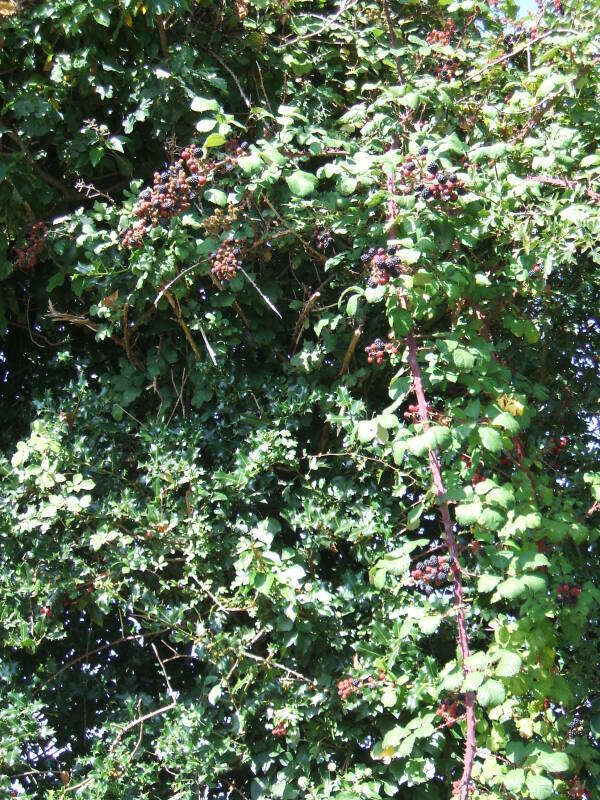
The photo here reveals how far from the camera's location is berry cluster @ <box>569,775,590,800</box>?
2281 mm

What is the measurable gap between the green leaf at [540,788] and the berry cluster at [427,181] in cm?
139

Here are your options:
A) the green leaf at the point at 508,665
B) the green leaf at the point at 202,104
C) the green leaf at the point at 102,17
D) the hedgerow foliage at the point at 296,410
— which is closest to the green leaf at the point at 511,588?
the hedgerow foliage at the point at 296,410

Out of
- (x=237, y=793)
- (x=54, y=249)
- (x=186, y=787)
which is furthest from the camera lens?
(x=54, y=249)

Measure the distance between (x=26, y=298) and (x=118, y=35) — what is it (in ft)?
2.84

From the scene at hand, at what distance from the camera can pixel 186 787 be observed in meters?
2.37

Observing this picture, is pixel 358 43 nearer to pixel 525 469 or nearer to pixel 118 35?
pixel 118 35

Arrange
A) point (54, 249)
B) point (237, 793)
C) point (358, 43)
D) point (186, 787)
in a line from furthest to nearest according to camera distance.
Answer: point (358, 43)
point (54, 249)
point (237, 793)
point (186, 787)

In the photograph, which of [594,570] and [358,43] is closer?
[594,570]

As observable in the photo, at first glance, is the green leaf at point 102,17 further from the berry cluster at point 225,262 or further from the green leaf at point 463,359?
the green leaf at point 463,359

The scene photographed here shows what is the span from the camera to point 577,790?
7.48 feet

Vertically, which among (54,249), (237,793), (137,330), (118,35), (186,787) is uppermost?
(118,35)

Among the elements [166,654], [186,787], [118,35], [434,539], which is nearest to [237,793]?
[186,787]

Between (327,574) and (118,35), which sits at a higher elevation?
(118,35)

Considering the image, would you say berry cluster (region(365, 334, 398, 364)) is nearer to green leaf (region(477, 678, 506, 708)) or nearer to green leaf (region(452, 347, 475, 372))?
green leaf (region(452, 347, 475, 372))
